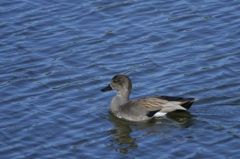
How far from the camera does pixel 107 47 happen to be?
21.2 metres

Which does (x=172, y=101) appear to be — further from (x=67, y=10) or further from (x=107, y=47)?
(x=67, y=10)

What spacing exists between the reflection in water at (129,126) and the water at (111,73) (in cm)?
2

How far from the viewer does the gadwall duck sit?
17.9 metres

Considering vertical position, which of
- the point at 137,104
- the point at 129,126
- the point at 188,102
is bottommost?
the point at 129,126

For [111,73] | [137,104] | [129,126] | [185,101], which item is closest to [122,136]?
[129,126]

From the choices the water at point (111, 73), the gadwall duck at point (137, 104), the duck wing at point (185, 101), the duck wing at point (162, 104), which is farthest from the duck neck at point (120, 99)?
the duck wing at point (185, 101)

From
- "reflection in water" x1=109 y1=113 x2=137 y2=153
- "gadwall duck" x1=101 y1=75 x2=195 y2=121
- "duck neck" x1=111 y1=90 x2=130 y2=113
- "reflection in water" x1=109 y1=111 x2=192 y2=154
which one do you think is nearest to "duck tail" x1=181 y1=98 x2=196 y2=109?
"gadwall duck" x1=101 y1=75 x2=195 y2=121

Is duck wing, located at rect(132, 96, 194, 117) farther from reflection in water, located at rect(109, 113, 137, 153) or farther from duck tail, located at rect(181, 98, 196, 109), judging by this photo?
reflection in water, located at rect(109, 113, 137, 153)

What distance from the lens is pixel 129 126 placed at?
18219 millimetres

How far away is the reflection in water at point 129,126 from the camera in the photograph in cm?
1711

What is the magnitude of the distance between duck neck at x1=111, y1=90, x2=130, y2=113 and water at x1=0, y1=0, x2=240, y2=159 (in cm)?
19

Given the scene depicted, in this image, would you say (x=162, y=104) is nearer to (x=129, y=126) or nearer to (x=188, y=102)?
(x=188, y=102)

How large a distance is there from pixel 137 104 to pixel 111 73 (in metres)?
1.64

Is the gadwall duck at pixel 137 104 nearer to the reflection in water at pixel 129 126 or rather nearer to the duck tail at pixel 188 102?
the duck tail at pixel 188 102
